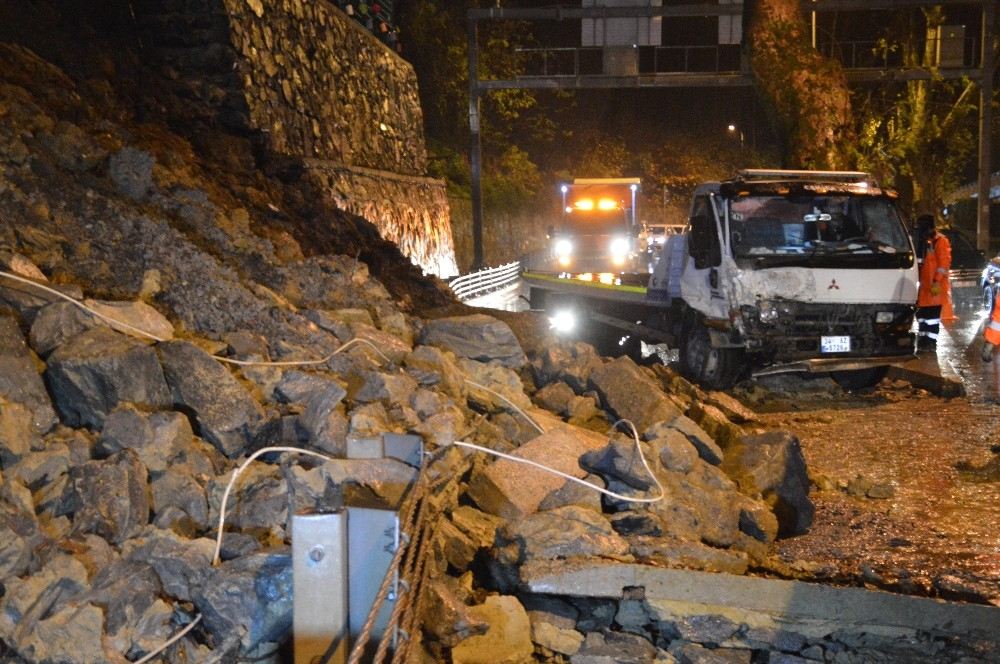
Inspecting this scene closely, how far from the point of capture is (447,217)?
23172 millimetres

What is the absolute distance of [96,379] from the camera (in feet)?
17.2

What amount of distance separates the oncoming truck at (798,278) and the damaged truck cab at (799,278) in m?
0.01

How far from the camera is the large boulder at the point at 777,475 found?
277 inches

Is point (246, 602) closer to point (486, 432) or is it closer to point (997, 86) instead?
point (486, 432)

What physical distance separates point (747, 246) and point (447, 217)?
43.2 ft

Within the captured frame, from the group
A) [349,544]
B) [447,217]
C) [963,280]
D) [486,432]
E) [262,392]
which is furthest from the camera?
[447,217]

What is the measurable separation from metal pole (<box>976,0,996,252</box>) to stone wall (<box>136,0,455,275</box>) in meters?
11.5

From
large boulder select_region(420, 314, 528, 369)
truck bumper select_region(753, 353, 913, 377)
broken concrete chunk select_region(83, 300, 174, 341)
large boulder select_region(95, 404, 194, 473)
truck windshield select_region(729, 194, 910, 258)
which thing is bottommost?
truck bumper select_region(753, 353, 913, 377)

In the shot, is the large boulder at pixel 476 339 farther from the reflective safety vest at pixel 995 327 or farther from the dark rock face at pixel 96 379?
the reflective safety vest at pixel 995 327

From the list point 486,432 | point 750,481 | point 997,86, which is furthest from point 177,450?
point 997,86

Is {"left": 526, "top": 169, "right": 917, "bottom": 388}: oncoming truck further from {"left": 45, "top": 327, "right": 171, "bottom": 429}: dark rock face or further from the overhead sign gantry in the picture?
the overhead sign gantry

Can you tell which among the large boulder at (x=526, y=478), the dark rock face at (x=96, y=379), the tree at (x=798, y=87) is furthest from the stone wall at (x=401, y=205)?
the dark rock face at (x=96, y=379)

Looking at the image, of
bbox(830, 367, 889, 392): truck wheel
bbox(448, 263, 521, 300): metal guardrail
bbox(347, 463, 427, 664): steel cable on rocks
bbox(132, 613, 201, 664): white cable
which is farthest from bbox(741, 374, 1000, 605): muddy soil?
bbox(448, 263, 521, 300): metal guardrail

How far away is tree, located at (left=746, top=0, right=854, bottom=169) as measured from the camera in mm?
17984
